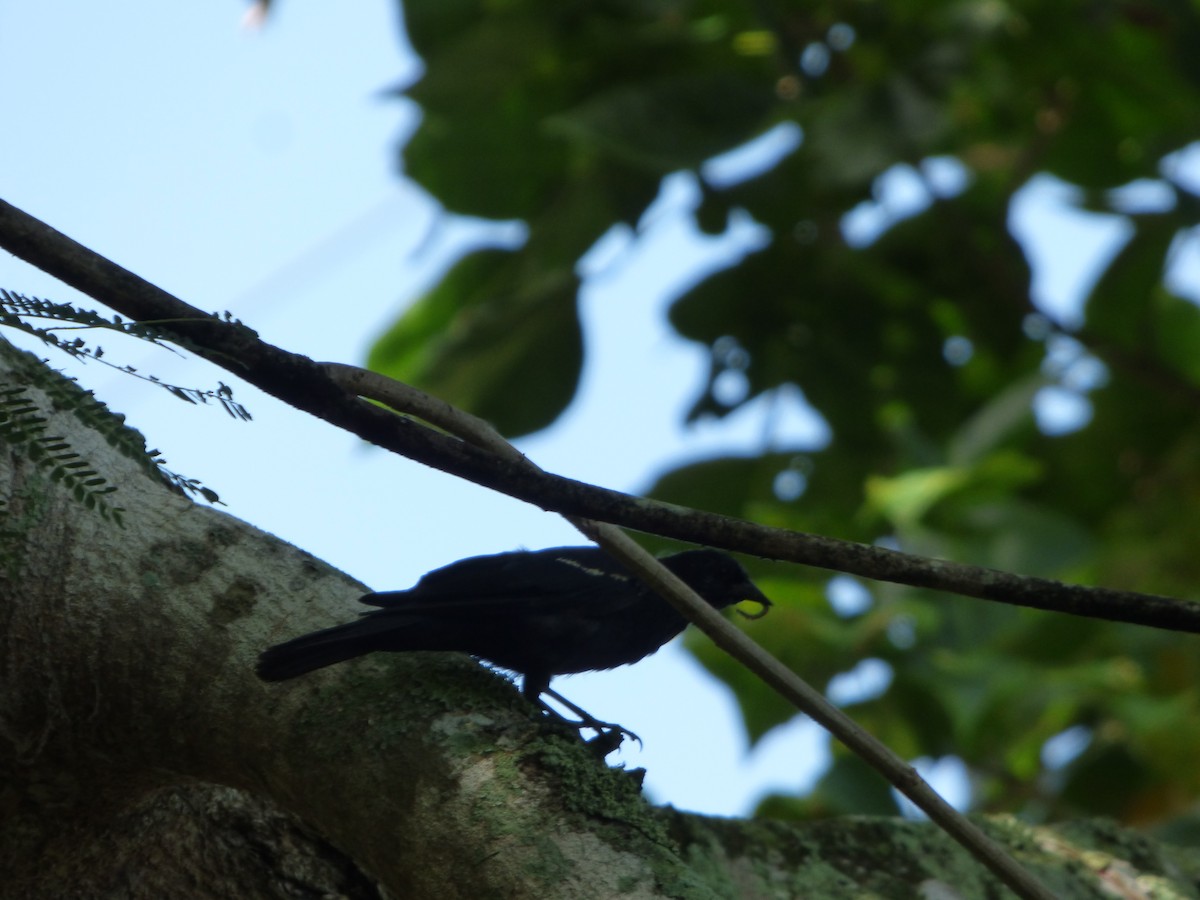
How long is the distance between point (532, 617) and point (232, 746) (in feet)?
3.29


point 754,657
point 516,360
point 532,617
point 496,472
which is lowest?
point 496,472

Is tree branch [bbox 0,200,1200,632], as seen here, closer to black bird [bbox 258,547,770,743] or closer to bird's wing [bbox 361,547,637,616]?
black bird [bbox 258,547,770,743]

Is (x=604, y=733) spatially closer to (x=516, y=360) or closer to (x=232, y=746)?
(x=232, y=746)

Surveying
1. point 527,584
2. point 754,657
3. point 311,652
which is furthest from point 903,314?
point 311,652

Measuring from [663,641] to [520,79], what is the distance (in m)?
2.61

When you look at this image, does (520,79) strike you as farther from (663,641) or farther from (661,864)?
(661,864)

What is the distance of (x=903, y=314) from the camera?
6.15m

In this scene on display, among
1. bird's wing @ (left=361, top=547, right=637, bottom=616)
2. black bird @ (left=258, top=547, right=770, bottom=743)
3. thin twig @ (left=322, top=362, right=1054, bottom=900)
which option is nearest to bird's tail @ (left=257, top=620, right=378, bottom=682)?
black bird @ (left=258, top=547, right=770, bottom=743)

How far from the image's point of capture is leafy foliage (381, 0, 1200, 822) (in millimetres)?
4980

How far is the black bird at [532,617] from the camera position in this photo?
2.62 metres

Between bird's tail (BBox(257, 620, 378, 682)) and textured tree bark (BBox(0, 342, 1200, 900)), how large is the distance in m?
0.02

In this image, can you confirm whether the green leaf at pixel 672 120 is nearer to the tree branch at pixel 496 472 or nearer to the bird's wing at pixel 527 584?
the bird's wing at pixel 527 584

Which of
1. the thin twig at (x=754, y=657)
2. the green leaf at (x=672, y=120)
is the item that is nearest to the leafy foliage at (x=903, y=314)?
the green leaf at (x=672, y=120)

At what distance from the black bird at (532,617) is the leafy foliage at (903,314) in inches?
58.2
